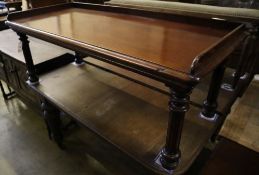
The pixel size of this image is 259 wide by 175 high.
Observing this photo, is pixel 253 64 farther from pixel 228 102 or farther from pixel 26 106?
pixel 26 106

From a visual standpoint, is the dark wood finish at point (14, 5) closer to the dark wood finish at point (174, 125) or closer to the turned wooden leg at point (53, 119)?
the turned wooden leg at point (53, 119)

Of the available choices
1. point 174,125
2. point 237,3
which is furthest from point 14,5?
point 174,125

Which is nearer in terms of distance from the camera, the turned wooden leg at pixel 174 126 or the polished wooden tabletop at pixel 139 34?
the turned wooden leg at pixel 174 126

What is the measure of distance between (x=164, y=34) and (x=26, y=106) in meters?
1.75

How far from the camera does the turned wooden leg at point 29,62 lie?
1414mm

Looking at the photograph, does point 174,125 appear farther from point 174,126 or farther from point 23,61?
point 23,61

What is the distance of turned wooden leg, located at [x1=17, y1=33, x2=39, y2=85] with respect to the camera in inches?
55.7

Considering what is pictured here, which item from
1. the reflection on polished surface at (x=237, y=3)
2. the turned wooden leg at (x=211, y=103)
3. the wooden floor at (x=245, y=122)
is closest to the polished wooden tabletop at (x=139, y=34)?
the turned wooden leg at (x=211, y=103)

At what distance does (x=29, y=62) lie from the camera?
150 cm

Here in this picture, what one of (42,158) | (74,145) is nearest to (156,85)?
(74,145)

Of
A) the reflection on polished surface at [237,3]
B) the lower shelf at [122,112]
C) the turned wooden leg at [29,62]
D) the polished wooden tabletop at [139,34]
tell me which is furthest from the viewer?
the reflection on polished surface at [237,3]

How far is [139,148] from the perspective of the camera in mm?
1026

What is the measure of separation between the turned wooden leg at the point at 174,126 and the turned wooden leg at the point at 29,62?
3.65 feet

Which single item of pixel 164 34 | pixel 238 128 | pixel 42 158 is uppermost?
pixel 164 34
